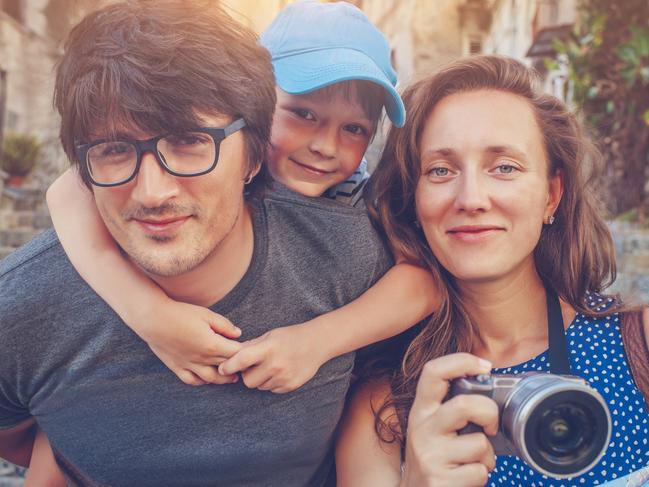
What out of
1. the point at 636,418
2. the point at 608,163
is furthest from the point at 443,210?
the point at 608,163

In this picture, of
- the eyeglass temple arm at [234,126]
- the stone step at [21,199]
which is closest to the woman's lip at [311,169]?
the eyeglass temple arm at [234,126]

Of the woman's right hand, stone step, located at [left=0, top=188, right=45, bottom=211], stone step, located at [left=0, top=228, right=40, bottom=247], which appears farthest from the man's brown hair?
stone step, located at [left=0, top=188, right=45, bottom=211]

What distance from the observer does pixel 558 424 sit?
4.39 ft

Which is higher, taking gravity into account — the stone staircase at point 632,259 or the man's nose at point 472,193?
the man's nose at point 472,193

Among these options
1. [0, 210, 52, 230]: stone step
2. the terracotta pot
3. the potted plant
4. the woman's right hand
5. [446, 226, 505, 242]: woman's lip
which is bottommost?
the terracotta pot

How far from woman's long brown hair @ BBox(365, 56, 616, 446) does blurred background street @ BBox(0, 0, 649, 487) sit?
0.13 metres

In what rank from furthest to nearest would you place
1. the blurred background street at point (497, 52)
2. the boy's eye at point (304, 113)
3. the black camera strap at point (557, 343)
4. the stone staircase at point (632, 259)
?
the blurred background street at point (497, 52) < the stone staircase at point (632, 259) < the boy's eye at point (304, 113) < the black camera strap at point (557, 343)

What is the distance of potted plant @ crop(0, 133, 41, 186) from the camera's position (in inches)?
395

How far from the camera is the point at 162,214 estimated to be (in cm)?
159

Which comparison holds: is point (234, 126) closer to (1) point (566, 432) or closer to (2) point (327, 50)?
(2) point (327, 50)

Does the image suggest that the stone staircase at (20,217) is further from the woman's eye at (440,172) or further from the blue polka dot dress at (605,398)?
the blue polka dot dress at (605,398)

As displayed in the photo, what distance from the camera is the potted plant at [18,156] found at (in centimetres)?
1003

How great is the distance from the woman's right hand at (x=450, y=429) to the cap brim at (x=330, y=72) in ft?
2.56

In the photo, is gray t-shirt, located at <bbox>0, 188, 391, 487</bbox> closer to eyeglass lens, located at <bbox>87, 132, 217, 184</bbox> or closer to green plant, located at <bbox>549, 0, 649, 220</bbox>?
eyeglass lens, located at <bbox>87, 132, 217, 184</bbox>
